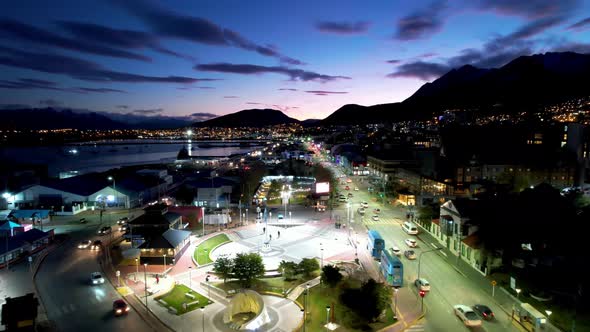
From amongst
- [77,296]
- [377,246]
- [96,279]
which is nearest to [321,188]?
[377,246]

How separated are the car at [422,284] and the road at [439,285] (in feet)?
0.66

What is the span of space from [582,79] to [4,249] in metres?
176

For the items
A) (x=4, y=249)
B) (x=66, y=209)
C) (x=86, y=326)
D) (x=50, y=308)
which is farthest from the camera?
(x=66, y=209)

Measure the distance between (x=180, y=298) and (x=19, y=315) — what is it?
18.5 feet

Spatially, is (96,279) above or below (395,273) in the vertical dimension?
below

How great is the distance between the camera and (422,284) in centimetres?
1650

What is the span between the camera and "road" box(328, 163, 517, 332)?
13648 millimetres

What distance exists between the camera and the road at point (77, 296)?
13672mm

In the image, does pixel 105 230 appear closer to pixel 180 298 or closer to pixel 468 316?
pixel 180 298

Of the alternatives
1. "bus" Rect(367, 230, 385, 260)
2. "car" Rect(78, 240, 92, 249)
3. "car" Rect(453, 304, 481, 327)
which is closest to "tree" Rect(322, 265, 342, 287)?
"car" Rect(453, 304, 481, 327)

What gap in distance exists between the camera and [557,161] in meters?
43.6

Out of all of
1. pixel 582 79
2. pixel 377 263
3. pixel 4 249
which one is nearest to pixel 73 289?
pixel 4 249

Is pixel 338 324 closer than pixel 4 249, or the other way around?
pixel 338 324

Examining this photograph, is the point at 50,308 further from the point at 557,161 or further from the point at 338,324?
the point at 557,161
